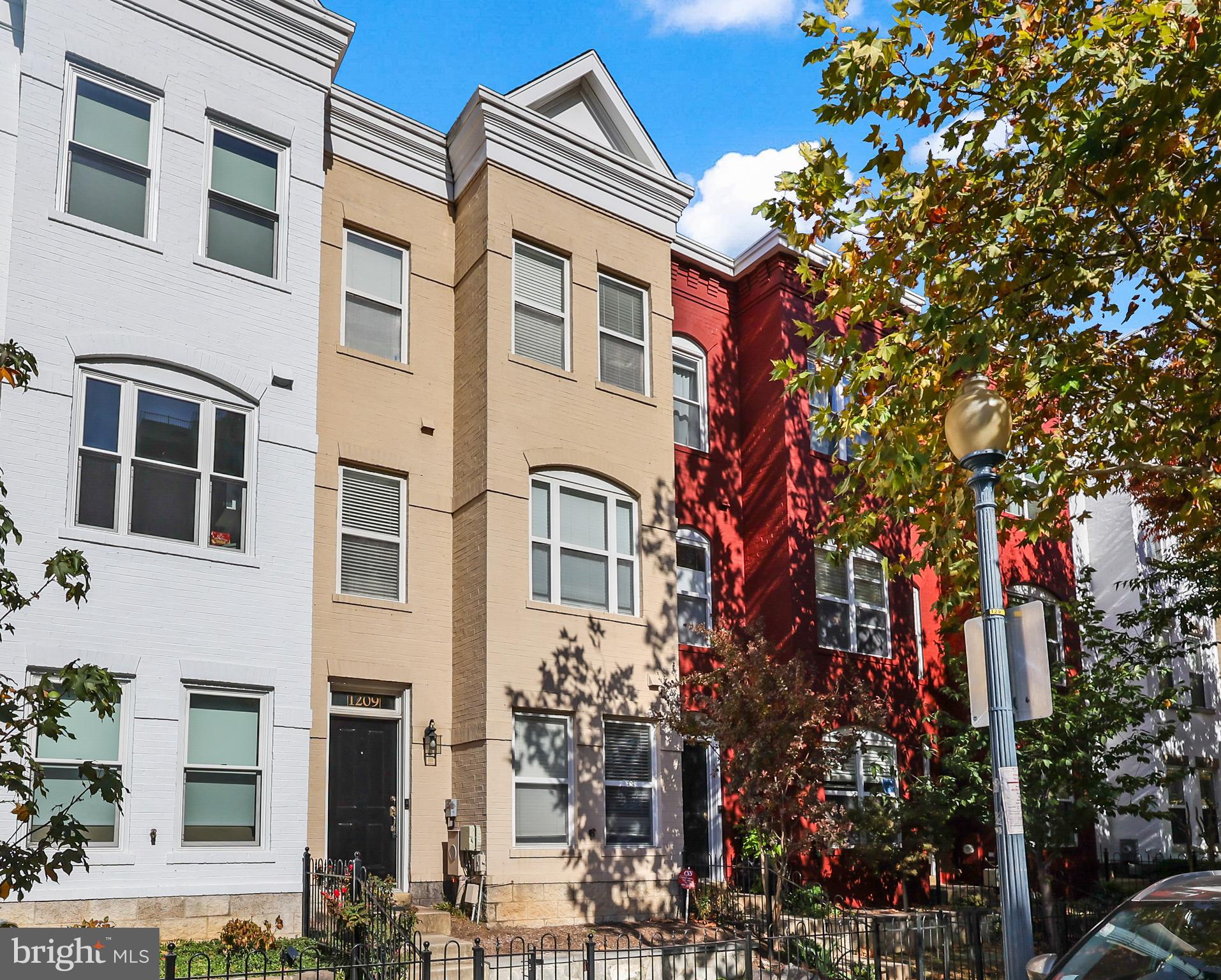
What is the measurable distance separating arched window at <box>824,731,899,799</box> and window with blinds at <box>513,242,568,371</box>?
8309 mm

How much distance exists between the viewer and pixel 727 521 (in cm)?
2127

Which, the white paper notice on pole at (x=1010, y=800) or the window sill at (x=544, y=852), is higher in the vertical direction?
the white paper notice on pole at (x=1010, y=800)

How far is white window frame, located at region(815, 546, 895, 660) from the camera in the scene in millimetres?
21281

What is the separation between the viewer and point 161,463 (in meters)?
14.1

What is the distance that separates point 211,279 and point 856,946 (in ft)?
37.9

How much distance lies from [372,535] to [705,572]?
6396 millimetres

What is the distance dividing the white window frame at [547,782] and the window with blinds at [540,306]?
5.24 metres

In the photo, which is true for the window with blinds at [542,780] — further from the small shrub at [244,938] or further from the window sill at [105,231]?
the window sill at [105,231]

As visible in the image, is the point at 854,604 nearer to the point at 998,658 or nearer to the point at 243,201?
the point at 243,201

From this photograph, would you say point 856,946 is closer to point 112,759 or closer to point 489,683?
point 489,683

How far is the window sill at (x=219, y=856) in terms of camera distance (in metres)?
13.2

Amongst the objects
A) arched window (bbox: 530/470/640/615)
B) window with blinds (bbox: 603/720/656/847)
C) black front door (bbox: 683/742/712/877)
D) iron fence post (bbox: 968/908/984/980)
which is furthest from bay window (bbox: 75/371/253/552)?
iron fence post (bbox: 968/908/984/980)

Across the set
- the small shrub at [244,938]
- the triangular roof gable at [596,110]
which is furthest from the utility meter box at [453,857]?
the triangular roof gable at [596,110]

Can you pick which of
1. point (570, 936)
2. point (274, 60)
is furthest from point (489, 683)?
point (274, 60)
